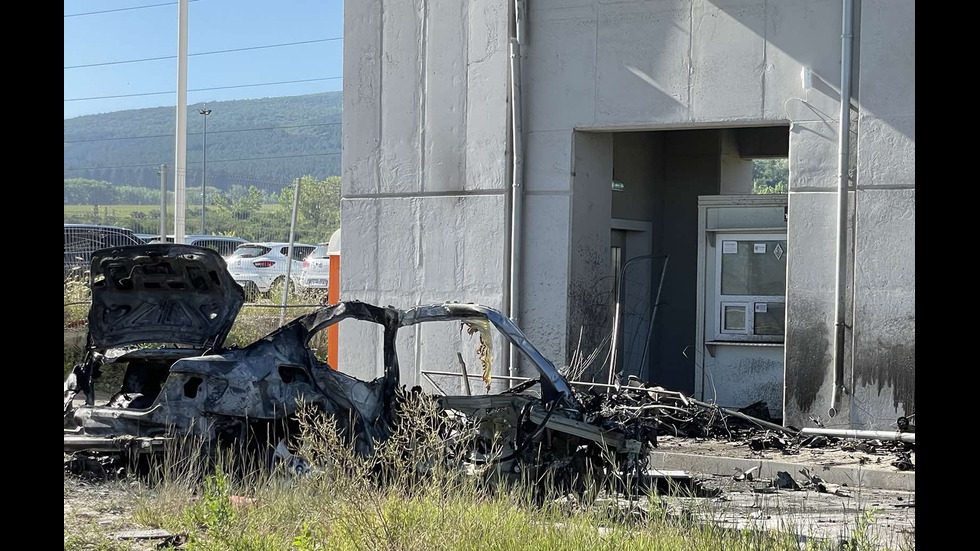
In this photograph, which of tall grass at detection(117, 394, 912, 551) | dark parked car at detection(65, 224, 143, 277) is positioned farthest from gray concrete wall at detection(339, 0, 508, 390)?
dark parked car at detection(65, 224, 143, 277)

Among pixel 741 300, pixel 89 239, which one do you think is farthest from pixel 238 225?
pixel 741 300

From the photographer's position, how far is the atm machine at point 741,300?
14133 millimetres

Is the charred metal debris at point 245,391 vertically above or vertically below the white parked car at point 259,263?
below

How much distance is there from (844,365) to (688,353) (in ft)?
15.5

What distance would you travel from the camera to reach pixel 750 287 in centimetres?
1447

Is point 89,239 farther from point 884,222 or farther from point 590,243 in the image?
point 884,222

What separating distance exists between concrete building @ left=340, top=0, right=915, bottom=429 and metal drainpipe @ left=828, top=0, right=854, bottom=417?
0.12ft

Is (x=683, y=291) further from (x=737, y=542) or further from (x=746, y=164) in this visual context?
(x=737, y=542)

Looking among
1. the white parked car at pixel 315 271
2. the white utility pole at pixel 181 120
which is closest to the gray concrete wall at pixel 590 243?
the white utility pole at pixel 181 120

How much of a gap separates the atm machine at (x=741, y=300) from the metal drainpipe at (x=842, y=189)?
1.97 m

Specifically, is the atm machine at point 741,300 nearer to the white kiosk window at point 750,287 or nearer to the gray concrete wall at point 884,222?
the white kiosk window at point 750,287

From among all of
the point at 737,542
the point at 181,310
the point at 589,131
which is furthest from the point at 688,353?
the point at 737,542

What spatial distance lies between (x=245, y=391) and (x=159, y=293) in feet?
5.23

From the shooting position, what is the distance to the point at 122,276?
30.6 ft
